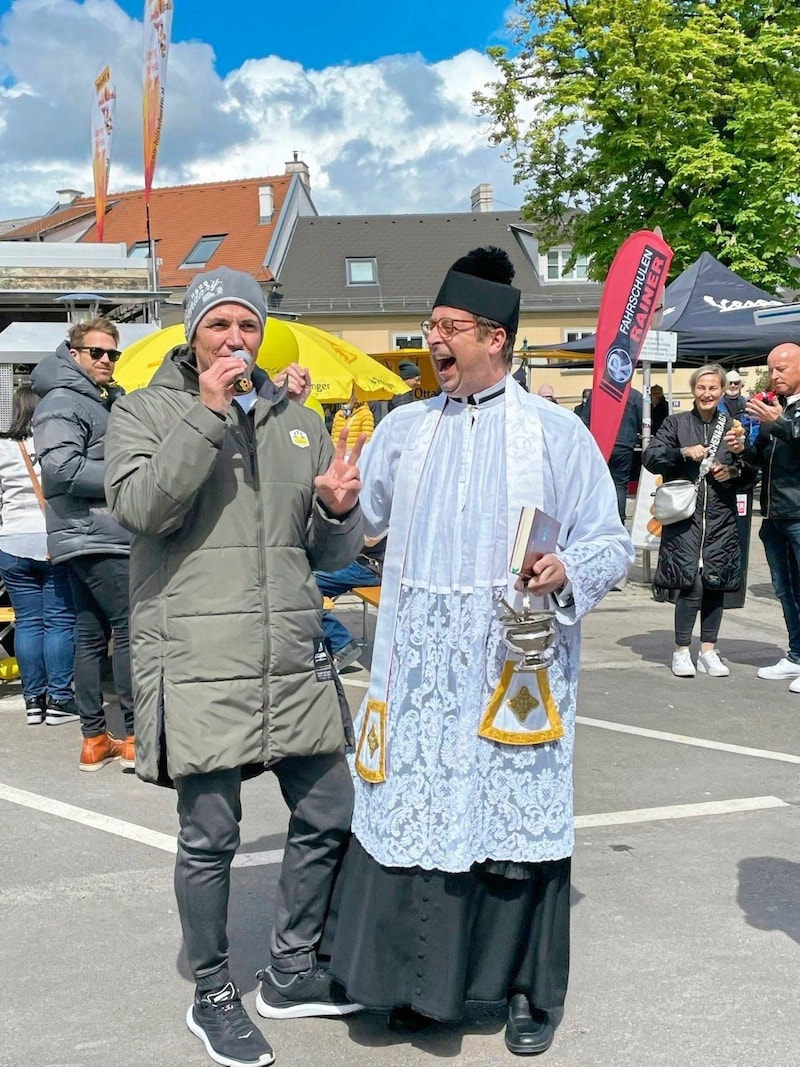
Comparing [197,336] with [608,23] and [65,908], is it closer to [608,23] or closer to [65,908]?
[65,908]

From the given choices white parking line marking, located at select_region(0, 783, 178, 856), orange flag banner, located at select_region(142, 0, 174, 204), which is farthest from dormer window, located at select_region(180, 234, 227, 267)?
white parking line marking, located at select_region(0, 783, 178, 856)

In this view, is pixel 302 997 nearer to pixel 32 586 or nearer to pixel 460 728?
pixel 460 728

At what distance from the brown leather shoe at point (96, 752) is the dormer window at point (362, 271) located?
125 ft

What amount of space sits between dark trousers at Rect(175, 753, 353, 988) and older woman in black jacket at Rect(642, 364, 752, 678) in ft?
15.8

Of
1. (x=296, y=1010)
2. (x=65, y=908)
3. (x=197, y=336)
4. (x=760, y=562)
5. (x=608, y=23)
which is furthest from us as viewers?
(x=608, y=23)

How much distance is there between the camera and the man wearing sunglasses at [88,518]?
18.5ft

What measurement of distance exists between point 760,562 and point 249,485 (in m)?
10.8

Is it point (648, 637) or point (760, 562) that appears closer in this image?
point (648, 637)

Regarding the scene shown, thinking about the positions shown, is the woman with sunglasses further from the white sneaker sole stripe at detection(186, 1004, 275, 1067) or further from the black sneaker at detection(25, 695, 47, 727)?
the white sneaker sole stripe at detection(186, 1004, 275, 1067)

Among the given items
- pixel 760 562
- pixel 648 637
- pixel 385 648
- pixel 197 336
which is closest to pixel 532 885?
pixel 385 648

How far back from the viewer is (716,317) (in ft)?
48.0

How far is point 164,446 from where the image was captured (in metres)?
2.90

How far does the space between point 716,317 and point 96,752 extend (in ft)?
35.7

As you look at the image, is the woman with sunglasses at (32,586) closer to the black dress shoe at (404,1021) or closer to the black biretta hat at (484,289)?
the black dress shoe at (404,1021)
